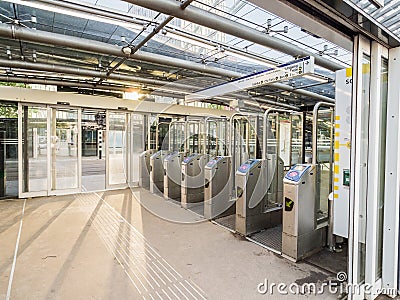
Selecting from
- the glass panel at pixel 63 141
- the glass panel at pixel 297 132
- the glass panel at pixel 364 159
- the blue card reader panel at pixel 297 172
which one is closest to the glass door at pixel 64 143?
the glass panel at pixel 63 141

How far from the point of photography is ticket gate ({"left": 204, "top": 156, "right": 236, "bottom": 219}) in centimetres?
424

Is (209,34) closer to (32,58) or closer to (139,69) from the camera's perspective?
(139,69)

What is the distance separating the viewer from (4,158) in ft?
17.3

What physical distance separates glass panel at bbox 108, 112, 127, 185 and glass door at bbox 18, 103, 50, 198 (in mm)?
1423

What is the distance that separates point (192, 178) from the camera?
16.3 ft

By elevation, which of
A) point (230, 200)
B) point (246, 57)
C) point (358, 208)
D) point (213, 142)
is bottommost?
point (230, 200)

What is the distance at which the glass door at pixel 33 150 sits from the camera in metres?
5.34

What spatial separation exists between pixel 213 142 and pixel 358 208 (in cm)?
519

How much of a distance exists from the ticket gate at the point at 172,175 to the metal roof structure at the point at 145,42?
1729 mm

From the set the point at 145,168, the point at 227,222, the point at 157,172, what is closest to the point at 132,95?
the point at 145,168

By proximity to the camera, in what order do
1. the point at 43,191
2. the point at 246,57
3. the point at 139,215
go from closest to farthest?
1. the point at 246,57
2. the point at 139,215
3. the point at 43,191

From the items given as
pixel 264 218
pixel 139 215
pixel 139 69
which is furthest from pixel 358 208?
pixel 139 69
